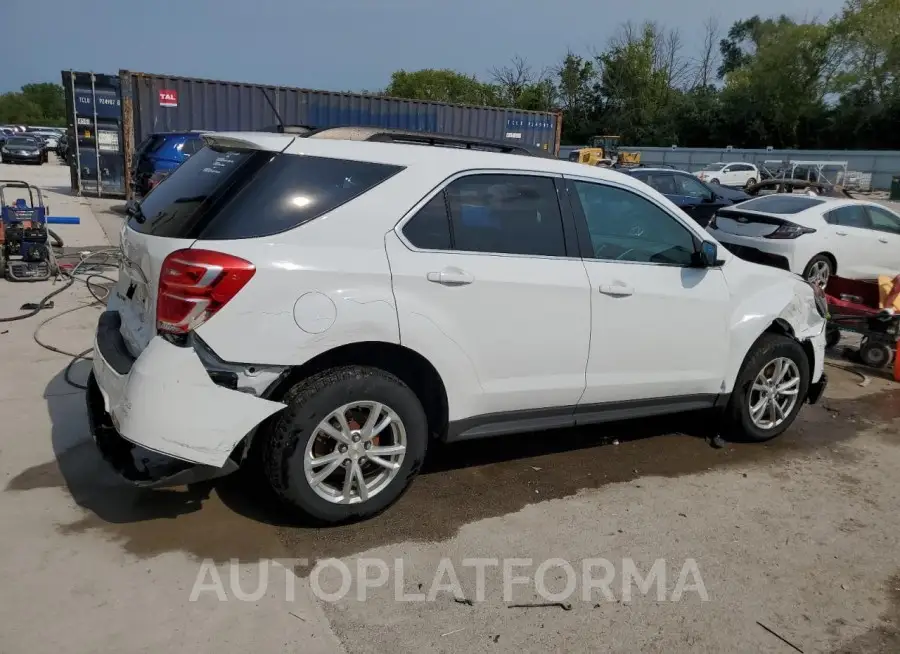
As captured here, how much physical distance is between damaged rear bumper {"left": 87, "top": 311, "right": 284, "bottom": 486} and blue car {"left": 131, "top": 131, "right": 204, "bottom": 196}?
12.0 meters

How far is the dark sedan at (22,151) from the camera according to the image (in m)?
34.8

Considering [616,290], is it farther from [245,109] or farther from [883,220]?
[245,109]

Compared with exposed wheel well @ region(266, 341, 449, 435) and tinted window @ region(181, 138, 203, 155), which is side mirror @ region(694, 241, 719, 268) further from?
tinted window @ region(181, 138, 203, 155)

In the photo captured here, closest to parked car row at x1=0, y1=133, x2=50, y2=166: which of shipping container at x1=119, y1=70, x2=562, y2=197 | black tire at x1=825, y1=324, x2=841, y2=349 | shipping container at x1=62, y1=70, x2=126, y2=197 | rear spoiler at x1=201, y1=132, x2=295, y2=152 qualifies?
shipping container at x1=62, y1=70, x2=126, y2=197

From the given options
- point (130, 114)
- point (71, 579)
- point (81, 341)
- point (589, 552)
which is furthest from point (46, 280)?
point (130, 114)

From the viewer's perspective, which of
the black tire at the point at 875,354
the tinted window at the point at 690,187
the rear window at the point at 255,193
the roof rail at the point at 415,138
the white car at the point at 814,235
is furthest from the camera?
the tinted window at the point at 690,187

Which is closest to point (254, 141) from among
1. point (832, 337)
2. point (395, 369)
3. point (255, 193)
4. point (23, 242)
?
point (255, 193)

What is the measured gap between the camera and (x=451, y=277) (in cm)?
362

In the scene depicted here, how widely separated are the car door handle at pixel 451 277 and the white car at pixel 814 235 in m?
8.07

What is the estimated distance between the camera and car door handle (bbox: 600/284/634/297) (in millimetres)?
4117

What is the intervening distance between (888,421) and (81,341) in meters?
6.82

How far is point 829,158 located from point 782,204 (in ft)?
124

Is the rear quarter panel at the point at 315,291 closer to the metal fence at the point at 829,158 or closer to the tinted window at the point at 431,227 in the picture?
the tinted window at the point at 431,227

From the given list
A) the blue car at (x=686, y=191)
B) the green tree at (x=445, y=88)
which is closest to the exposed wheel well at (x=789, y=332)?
the blue car at (x=686, y=191)
